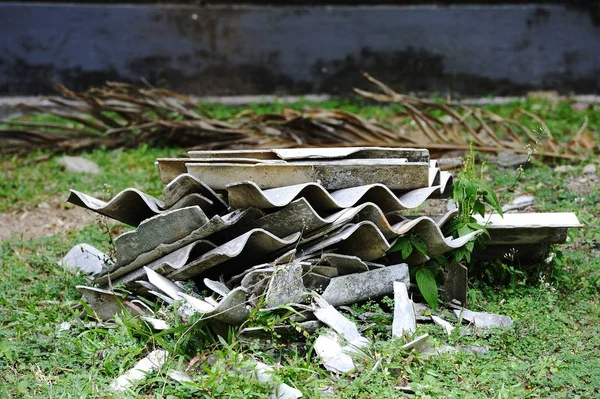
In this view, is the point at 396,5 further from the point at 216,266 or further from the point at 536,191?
the point at 216,266

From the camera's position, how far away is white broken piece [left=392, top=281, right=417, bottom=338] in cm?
314

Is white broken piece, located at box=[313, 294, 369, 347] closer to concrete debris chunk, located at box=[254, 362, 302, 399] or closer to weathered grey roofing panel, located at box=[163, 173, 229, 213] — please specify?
concrete debris chunk, located at box=[254, 362, 302, 399]

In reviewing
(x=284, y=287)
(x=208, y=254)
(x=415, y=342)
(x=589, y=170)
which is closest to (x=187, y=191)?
(x=208, y=254)

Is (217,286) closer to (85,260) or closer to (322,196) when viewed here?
(322,196)

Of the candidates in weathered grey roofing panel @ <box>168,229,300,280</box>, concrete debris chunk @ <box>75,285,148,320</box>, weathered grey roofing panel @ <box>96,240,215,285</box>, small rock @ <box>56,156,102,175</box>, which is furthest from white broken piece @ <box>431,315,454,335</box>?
small rock @ <box>56,156,102,175</box>

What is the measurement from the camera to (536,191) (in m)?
5.28

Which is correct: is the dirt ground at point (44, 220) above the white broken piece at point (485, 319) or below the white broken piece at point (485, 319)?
below

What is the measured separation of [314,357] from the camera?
9.95 ft

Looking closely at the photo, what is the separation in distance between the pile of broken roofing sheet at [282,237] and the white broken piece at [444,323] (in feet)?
0.50

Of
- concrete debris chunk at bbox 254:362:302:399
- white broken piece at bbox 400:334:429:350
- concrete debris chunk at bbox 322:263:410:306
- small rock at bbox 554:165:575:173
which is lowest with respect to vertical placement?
small rock at bbox 554:165:575:173

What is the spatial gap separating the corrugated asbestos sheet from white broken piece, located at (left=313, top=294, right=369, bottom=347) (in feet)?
0.36

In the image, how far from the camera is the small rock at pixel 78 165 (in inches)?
249

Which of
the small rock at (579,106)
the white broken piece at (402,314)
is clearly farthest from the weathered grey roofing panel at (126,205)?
the small rock at (579,106)

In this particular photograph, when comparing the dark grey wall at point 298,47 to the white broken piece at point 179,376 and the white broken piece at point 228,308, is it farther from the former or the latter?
the white broken piece at point 179,376
